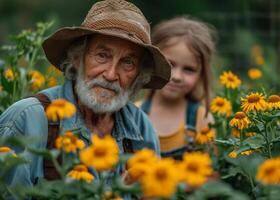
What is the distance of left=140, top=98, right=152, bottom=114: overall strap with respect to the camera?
382 cm

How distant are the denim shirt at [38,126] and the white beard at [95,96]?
61 millimetres

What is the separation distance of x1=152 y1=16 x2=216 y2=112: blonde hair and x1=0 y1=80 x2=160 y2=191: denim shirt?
3.04 feet

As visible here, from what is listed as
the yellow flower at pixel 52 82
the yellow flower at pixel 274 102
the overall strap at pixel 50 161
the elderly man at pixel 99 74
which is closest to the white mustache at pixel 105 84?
the elderly man at pixel 99 74

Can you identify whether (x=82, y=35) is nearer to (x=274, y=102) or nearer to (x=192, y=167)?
(x=274, y=102)

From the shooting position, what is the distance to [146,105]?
12.6ft

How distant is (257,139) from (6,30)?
821cm

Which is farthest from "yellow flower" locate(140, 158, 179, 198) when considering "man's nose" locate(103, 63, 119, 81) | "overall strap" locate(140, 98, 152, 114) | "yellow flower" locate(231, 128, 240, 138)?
"overall strap" locate(140, 98, 152, 114)

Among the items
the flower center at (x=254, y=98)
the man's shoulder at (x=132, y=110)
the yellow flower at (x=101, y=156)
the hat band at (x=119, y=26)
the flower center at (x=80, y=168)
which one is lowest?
the man's shoulder at (x=132, y=110)

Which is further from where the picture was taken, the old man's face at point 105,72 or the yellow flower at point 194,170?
the old man's face at point 105,72

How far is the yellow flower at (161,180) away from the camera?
1393mm

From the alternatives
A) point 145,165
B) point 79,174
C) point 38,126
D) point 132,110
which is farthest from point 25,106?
point 145,165

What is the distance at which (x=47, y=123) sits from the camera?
2.46 metres

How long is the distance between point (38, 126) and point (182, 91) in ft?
4.56

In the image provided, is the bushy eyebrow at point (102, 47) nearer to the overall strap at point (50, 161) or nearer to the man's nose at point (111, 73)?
the man's nose at point (111, 73)
